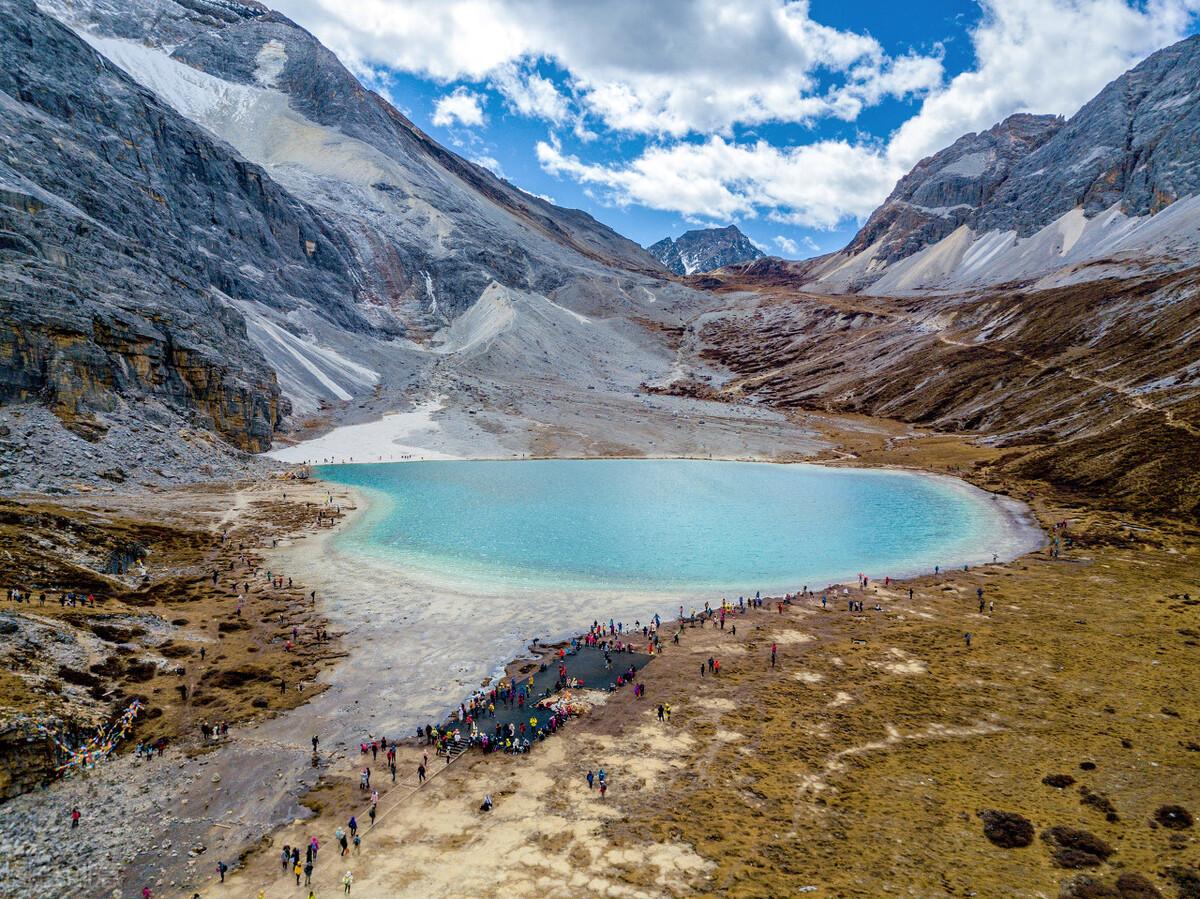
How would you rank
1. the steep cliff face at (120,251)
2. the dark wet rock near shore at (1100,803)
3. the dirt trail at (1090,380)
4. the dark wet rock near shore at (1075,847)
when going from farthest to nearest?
the dirt trail at (1090,380)
the steep cliff face at (120,251)
the dark wet rock near shore at (1100,803)
the dark wet rock near shore at (1075,847)

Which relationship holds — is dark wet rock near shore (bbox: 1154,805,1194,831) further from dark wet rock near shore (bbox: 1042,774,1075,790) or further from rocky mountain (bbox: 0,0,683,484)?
rocky mountain (bbox: 0,0,683,484)

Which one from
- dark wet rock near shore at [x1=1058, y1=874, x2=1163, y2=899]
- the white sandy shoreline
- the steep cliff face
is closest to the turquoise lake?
the white sandy shoreline

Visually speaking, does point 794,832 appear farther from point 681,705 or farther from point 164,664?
point 164,664

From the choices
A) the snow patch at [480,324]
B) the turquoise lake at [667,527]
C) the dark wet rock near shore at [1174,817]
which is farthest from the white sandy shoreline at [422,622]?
the snow patch at [480,324]

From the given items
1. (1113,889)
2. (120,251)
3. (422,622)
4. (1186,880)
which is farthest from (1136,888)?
(120,251)

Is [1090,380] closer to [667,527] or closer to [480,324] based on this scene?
[667,527]

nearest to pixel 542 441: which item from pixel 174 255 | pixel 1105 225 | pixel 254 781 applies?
pixel 174 255

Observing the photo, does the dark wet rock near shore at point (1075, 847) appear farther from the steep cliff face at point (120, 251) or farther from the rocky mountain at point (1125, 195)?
the rocky mountain at point (1125, 195)
